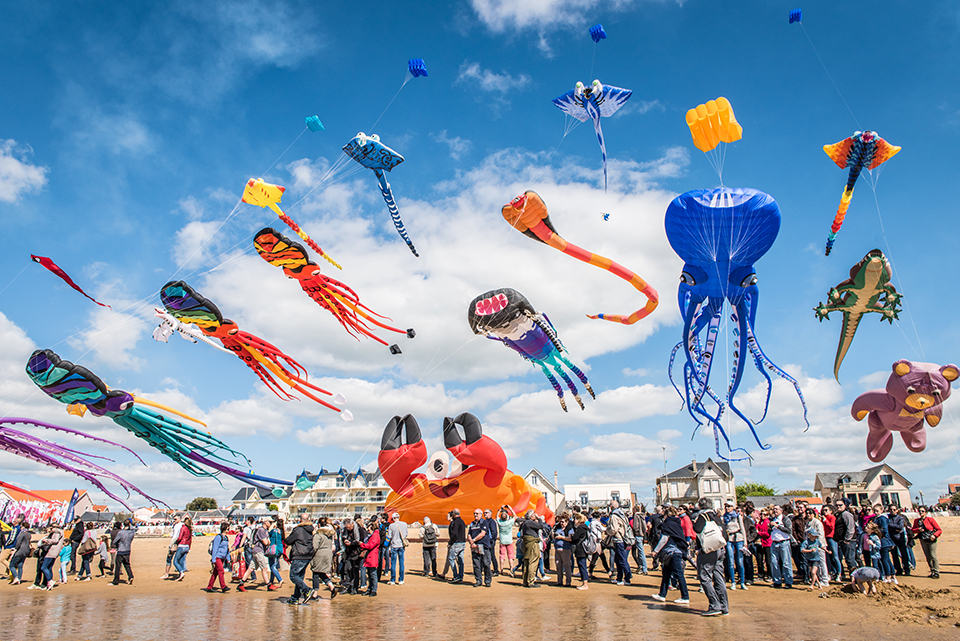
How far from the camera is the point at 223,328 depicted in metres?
11.3

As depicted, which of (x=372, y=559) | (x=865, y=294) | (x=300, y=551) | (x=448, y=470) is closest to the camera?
(x=300, y=551)

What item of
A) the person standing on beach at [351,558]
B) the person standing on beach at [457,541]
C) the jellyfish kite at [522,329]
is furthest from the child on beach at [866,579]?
the jellyfish kite at [522,329]

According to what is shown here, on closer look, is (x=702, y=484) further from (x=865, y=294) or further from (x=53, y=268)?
(x=53, y=268)

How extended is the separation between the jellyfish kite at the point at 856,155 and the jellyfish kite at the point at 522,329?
318 inches

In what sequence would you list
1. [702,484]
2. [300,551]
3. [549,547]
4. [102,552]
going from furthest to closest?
[702,484]
[102,552]
[549,547]
[300,551]

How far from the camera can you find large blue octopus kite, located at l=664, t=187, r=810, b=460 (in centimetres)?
1335

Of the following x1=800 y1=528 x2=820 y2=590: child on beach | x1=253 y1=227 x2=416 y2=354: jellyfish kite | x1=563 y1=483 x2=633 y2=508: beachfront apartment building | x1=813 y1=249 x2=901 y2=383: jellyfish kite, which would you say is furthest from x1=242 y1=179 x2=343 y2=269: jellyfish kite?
x1=563 y1=483 x2=633 y2=508: beachfront apartment building

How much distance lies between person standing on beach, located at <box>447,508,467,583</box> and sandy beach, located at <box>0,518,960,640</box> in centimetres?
42

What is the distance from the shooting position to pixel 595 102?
40.3ft

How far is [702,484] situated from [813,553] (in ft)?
149

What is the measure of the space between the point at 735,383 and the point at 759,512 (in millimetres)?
5267

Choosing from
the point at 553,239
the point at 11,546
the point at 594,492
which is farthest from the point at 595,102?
the point at 594,492

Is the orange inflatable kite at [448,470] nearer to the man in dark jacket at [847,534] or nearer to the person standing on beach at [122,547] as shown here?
the person standing on beach at [122,547]

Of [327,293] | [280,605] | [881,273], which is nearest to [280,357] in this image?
[327,293]
